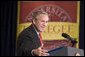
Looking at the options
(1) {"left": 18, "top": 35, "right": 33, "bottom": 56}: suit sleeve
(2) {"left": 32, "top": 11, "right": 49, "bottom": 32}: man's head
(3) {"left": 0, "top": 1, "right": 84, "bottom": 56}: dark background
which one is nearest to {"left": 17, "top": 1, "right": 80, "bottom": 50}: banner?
(3) {"left": 0, "top": 1, "right": 84, "bottom": 56}: dark background

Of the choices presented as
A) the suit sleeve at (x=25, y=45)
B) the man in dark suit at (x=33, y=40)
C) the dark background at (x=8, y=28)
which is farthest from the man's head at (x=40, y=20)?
the dark background at (x=8, y=28)

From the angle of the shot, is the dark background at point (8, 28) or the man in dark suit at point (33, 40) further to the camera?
the dark background at point (8, 28)

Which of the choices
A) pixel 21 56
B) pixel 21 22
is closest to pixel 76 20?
pixel 21 22

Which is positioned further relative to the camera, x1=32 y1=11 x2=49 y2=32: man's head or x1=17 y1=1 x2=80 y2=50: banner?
x1=17 y1=1 x2=80 y2=50: banner

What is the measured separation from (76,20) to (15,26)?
1.25m

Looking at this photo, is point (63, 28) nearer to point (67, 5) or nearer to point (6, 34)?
point (67, 5)

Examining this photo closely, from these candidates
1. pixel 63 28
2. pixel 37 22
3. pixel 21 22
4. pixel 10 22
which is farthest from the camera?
pixel 10 22

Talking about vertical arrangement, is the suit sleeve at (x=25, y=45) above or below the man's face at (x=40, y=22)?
below

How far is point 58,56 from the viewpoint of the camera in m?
1.41

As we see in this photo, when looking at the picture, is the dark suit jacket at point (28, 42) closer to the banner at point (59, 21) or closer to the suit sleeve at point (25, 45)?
the suit sleeve at point (25, 45)

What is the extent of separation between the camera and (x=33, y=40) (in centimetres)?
158

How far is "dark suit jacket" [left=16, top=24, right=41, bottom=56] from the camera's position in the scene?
147 cm

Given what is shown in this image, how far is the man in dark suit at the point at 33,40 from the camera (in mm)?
1374

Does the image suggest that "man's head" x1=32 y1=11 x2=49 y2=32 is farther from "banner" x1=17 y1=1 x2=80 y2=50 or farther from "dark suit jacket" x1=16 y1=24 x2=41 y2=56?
"banner" x1=17 y1=1 x2=80 y2=50
